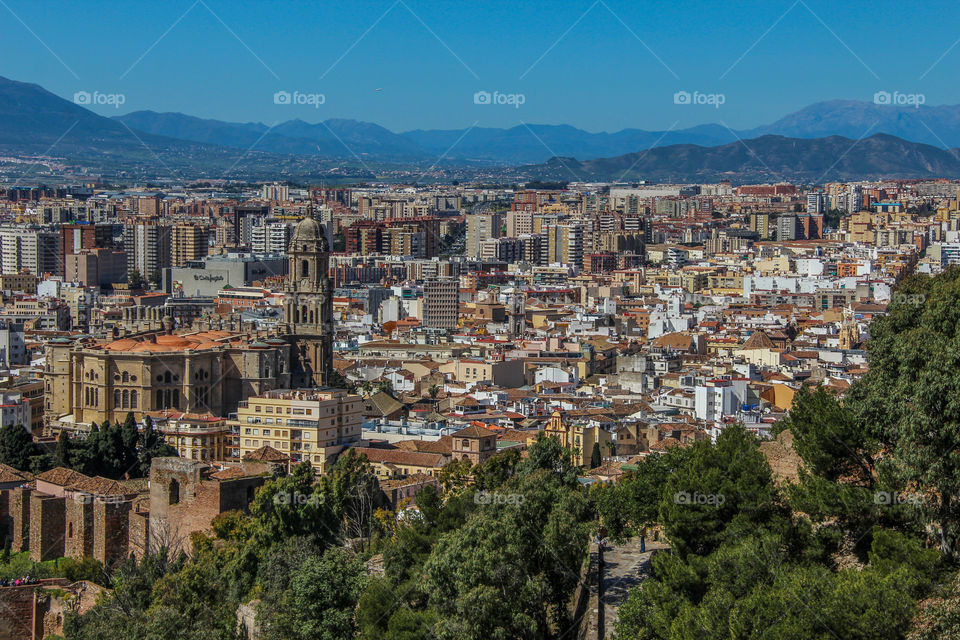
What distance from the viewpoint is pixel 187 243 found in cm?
7438

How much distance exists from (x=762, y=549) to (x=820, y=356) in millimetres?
26353

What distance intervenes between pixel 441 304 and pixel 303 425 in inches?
1141

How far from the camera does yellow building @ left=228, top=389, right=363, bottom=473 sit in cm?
2141

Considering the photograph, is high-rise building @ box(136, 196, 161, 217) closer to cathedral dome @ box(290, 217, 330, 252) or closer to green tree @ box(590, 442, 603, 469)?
cathedral dome @ box(290, 217, 330, 252)

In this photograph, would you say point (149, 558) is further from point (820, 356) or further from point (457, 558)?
point (820, 356)

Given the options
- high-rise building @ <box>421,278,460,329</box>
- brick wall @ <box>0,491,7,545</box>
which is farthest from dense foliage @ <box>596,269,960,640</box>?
high-rise building @ <box>421,278,460,329</box>

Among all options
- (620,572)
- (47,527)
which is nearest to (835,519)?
(620,572)

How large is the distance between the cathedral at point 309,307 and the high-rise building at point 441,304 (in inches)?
777

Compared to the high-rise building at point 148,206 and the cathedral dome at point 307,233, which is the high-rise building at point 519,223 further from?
the cathedral dome at point 307,233

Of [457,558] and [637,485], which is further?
[637,485]

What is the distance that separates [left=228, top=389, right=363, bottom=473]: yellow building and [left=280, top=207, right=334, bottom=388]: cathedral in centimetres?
639

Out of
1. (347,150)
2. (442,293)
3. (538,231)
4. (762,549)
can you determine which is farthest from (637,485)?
(347,150)

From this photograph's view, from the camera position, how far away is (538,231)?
87.6 meters

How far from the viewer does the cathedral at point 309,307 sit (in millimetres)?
29266
